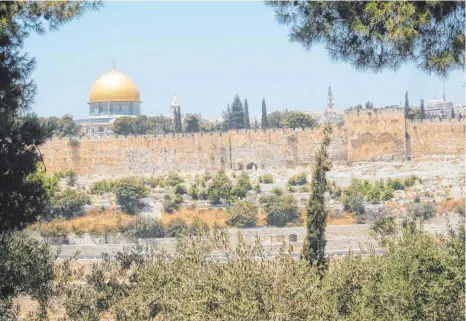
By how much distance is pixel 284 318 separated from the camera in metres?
10.4

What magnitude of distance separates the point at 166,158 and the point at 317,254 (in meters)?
30.5

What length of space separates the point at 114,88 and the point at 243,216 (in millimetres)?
35338

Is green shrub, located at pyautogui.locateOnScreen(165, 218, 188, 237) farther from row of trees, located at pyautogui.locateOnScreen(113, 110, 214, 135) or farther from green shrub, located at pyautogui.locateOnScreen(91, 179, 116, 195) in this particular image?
row of trees, located at pyautogui.locateOnScreen(113, 110, 214, 135)

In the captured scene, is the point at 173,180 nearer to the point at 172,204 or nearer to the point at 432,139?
the point at 172,204

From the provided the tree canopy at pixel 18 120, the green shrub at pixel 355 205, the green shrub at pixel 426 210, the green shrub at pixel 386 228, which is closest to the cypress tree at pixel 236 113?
the green shrub at pixel 355 205

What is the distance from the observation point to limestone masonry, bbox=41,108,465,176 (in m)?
48.7

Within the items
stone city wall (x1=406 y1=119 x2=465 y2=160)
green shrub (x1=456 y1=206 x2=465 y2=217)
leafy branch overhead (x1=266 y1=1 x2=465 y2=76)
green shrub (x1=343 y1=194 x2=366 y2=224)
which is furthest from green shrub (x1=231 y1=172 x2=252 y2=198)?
leafy branch overhead (x1=266 y1=1 x2=465 y2=76)

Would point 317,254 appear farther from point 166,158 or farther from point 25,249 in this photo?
point 166,158

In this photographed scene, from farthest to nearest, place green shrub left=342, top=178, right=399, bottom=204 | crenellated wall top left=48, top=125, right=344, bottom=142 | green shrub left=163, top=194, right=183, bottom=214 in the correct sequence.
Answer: crenellated wall top left=48, top=125, right=344, bottom=142 < green shrub left=163, top=194, right=183, bottom=214 < green shrub left=342, top=178, right=399, bottom=204

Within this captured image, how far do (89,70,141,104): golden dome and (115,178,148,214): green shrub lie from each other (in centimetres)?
2888

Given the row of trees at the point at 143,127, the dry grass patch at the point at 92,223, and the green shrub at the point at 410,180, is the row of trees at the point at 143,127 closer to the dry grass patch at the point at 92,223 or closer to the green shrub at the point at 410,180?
the green shrub at the point at 410,180

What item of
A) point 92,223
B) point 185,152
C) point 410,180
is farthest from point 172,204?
point 185,152

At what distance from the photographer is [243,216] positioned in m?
36.2

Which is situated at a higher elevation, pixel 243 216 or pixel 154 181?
pixel 154 181
